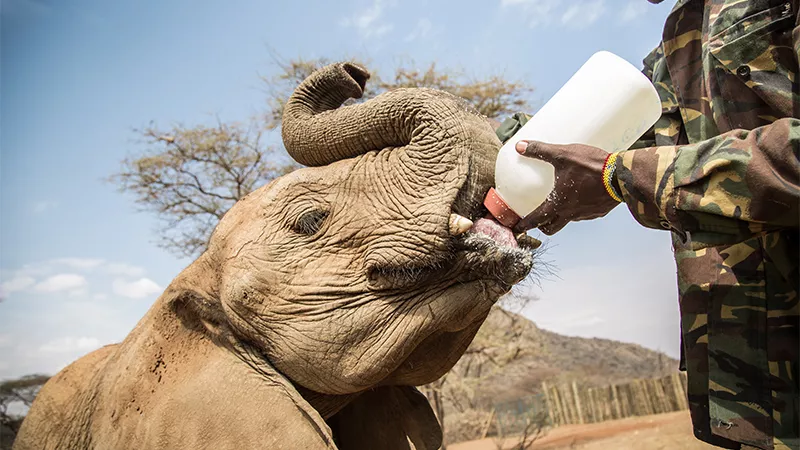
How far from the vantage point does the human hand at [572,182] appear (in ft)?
7.25

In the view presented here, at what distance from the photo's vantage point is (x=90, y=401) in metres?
3.30

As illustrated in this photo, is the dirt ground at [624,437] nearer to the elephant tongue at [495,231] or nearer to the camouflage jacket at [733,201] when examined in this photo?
the camouflage jacket at [733,201]

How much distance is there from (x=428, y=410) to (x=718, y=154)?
1885 millimetres

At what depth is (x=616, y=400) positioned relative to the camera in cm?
2172

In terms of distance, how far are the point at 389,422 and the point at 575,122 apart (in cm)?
168

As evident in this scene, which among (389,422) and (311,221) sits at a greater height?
(311,221)

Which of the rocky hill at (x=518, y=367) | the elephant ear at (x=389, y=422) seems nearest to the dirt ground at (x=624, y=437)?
the rocky hill at (x=518, y=367)

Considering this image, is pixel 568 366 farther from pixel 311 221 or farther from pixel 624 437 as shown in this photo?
pixel 311 221

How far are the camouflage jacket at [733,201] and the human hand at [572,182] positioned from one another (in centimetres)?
9

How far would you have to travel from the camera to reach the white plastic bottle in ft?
7.93

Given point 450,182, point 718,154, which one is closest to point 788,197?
point 718,154

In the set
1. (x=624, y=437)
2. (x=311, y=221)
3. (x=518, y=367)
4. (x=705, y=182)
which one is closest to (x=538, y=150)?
(x=705, y=182)

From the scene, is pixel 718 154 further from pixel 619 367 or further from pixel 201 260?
pixel 619 367

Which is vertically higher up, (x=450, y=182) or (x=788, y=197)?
(x=450, y=182)
